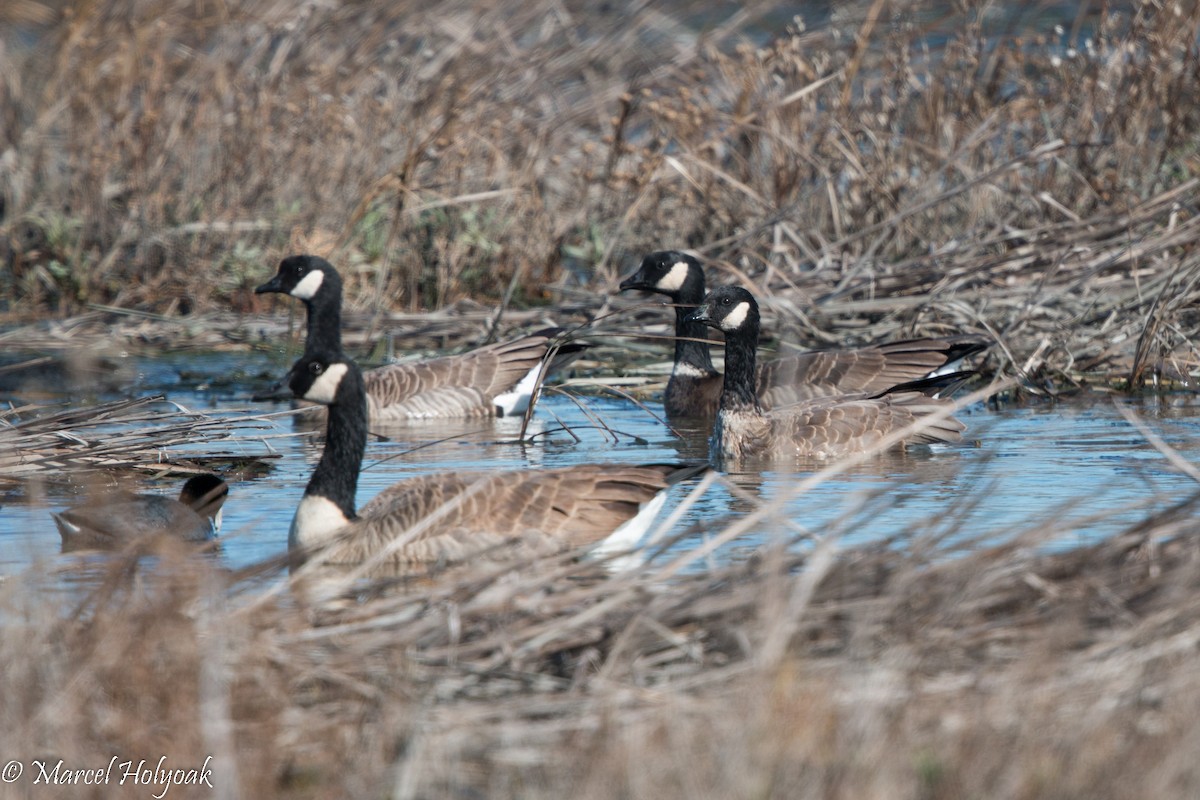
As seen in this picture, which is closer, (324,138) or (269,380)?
(269,380)

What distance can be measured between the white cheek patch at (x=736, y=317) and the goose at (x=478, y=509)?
10.0 ft

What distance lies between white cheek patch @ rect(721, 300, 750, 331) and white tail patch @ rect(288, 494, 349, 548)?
143 inches

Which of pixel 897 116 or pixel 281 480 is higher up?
pixel 897 116

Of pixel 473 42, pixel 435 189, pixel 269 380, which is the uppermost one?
pixel 473 42

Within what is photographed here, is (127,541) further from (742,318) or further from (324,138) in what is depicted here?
(324,138)

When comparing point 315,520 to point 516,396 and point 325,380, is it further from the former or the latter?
point 516,396

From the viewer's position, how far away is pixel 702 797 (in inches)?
129

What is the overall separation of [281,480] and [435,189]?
490cm

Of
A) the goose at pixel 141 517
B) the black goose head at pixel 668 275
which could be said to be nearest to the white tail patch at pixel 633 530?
the goose at pixel 141 517

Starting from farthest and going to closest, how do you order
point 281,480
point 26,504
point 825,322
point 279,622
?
point 825,322 → point 281,480 → point 26,504 → point 279,622

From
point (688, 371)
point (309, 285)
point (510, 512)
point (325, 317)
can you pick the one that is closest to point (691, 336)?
point (688, 371)

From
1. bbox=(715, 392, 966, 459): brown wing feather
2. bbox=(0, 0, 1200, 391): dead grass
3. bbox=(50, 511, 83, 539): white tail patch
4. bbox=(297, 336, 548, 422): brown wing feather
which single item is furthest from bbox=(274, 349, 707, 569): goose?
bbox=(0, 0, 1200, 391): dead grass

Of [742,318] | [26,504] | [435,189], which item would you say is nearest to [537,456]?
[742,318]

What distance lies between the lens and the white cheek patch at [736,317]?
9.31 meters
